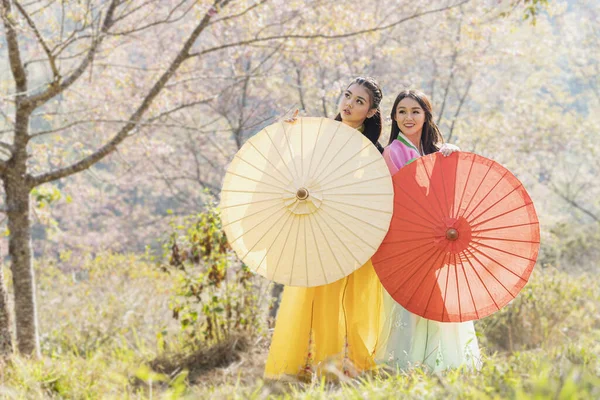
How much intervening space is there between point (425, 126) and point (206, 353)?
2441 millimetres

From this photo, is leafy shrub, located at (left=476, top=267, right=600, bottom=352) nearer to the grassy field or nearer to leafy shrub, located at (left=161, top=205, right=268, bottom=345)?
the grassy field

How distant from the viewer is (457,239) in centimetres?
259

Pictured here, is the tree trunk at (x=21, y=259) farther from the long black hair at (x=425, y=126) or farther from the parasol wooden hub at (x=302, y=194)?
the long black hair at (x=425, y=126)

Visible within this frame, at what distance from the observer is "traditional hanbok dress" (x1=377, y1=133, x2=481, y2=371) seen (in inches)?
109

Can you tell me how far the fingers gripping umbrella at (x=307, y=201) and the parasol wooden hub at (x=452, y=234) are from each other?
288 millimetres

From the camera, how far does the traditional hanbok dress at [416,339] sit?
9.05 feet

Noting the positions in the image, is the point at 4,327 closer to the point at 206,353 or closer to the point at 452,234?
the point at 206,353

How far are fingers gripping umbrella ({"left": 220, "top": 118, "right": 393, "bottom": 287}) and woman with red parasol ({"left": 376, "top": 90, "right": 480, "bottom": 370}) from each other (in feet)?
1.03

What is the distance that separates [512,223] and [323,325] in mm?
1052

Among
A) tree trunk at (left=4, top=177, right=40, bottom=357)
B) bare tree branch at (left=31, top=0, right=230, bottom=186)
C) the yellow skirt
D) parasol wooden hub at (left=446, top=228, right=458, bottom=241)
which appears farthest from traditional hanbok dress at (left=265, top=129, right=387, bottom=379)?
tree trunk at (left=4, top=177, right=40, bottom=357)

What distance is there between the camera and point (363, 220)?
257 centimetres

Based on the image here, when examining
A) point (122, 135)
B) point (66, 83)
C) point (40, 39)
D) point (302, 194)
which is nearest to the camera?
point (302, 194)

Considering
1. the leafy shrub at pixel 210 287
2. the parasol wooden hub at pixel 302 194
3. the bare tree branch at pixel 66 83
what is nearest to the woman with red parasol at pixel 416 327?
the parasol wooden hub at pixel 302 194

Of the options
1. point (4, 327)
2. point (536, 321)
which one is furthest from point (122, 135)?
point (536, 321)
